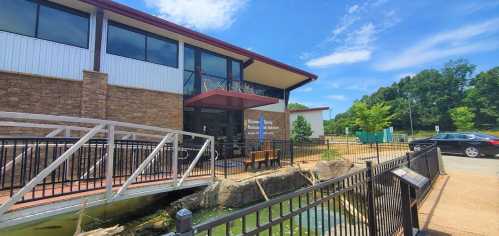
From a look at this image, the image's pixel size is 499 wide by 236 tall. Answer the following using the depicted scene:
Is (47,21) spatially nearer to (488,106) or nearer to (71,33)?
(71,33)

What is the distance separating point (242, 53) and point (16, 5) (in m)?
8.87

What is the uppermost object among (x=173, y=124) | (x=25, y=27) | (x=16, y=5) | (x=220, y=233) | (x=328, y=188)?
(x=16, y=5)

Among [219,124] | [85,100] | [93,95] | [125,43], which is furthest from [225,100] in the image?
[85,100]

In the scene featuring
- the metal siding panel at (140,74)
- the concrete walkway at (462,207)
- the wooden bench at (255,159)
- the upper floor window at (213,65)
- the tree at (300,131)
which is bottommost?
the concrete walkway at (462,207)

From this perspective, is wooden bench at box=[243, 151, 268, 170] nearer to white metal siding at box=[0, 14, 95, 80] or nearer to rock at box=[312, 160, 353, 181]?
rock at box=[312, 160, 353, 181]

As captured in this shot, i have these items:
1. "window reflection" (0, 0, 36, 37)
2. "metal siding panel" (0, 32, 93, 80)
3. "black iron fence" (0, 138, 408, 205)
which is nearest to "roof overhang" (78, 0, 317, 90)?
"window reflection" (0, 0, 36, 37)

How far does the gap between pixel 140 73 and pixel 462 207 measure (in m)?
10.9

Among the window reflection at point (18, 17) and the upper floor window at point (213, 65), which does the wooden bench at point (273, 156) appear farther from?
the window reflection at point (18, 17)

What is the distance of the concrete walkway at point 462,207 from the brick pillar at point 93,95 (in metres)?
9.79

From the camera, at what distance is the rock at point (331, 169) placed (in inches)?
355

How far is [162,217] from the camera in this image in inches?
239

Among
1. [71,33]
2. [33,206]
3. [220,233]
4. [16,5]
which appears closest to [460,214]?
[220,233]

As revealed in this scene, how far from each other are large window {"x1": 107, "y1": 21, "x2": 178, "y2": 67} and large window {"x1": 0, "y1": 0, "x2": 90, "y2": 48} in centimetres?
91

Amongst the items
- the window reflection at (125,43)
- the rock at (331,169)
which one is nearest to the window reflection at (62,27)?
the window reflection at (125,43)
